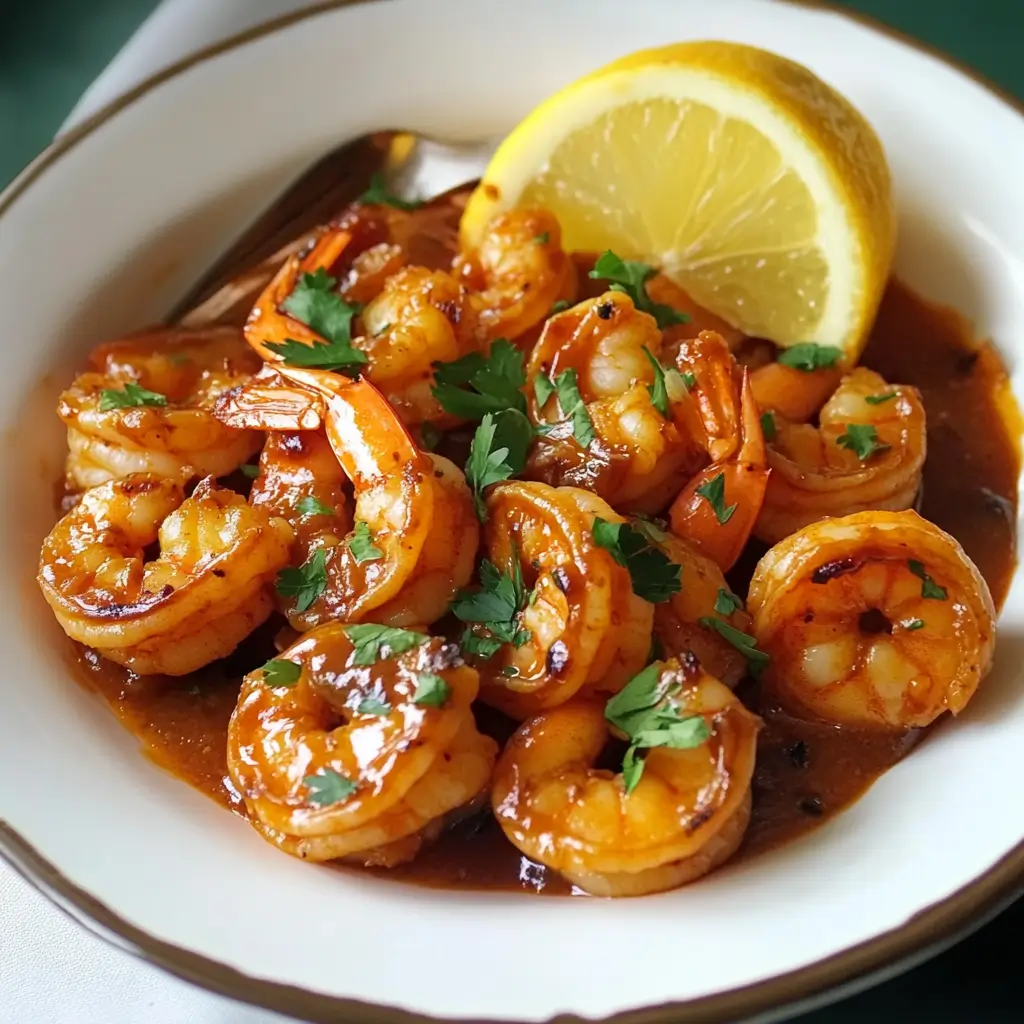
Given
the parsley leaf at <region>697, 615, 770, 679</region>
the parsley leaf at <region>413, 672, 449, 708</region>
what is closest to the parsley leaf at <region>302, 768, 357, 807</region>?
the parsley leaf at <region>413, 672, 449, 708</region>

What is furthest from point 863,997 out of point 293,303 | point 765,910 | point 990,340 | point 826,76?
point 826,76

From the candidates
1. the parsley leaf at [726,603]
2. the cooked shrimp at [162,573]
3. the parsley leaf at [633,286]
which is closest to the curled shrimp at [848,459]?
the parsley leaf at [726,603]

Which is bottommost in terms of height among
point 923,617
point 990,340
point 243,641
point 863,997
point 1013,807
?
point 863,997

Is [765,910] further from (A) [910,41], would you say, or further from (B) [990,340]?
(A) [910,41]

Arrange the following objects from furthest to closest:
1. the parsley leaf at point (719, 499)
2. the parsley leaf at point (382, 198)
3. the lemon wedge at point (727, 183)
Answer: the parsley leaf at point (382, 198) → the lemon wedge at point (727, 183) → the parsley leaf at point (719, 499)

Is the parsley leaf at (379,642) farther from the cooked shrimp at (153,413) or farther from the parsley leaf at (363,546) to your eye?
the cooked shrimp at (153,413)

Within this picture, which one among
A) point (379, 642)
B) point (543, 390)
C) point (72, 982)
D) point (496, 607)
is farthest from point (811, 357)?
point (72, 982)
